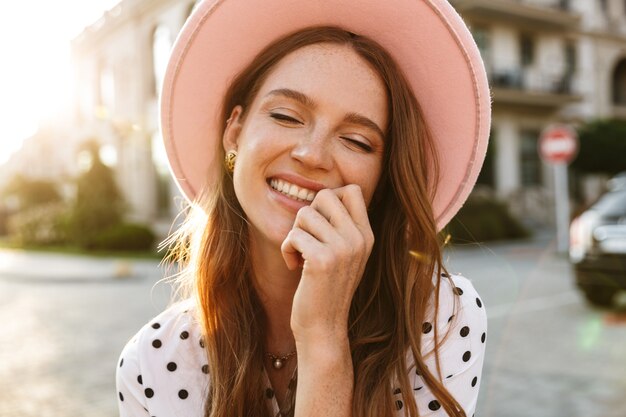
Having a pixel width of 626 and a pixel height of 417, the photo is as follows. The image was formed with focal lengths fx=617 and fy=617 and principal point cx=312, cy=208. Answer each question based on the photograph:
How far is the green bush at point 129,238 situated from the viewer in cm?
2028

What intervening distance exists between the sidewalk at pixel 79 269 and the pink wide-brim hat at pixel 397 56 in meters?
10.6

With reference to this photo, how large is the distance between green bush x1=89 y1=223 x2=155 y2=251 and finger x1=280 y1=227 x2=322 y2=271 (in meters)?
19.4

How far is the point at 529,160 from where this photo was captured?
25.4 m

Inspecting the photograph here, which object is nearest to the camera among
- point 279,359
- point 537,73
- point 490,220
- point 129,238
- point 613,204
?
Result: point 279,359

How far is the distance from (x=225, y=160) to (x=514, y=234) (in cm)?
1923

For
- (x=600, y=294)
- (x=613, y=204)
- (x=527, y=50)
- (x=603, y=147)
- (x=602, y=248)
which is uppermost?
(x=527, y=50)

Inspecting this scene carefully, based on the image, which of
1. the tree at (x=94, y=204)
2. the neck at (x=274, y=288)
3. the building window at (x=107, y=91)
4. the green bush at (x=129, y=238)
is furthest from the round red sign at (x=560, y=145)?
the tree at (x=94, y=204)

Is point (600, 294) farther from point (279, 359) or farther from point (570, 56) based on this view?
point (570, 56)

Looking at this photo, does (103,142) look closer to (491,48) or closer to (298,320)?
(491,48)

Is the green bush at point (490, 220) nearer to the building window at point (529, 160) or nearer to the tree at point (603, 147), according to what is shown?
the tree at point (603, 147)

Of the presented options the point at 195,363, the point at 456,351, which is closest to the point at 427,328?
the point at 456,351

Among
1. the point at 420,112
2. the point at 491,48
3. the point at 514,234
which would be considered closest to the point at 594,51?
the point at 491,48

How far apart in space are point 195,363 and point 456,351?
0.67 meters

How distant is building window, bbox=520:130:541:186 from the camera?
25.2m
